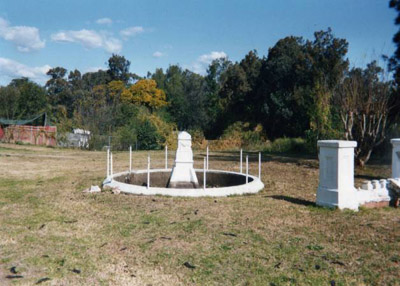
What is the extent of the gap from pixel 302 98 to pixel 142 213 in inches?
939

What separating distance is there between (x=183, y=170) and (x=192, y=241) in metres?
4.92

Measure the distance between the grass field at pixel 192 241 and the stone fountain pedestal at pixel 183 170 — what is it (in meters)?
1.91

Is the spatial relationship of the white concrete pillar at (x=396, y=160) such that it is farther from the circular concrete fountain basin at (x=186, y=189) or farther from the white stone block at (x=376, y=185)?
the circular concrete fountain basin at (x=186, y=189)

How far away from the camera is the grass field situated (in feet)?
12.9

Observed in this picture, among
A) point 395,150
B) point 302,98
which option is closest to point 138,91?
point 302,98

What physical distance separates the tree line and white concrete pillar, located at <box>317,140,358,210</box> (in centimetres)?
832

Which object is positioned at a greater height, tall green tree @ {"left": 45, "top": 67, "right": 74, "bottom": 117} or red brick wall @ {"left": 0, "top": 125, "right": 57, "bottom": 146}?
tall green tree @ {"left": 45, "top": 67, "right": 74, "bottom": 117}

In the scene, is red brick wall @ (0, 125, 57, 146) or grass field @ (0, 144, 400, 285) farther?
red brick wall @ (0, 125, 57, 146)

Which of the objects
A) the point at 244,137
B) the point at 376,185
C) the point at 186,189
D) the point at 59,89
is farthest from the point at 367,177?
the point at 59,89

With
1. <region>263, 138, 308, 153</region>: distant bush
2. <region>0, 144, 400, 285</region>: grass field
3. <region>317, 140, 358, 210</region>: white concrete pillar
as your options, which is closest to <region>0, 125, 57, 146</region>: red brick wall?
<region>263, 138, 308, 153</region>: distant bush

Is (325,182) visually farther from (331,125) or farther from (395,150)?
(331,125)

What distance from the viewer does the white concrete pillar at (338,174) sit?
6.76 m

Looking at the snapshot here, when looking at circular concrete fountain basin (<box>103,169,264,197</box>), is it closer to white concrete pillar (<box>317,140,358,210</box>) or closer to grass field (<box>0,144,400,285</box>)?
grass field (<box>0,144,400,285</box>)

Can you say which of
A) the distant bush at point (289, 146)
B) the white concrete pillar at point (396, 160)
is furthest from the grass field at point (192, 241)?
the distant bush at point (289, 146)
